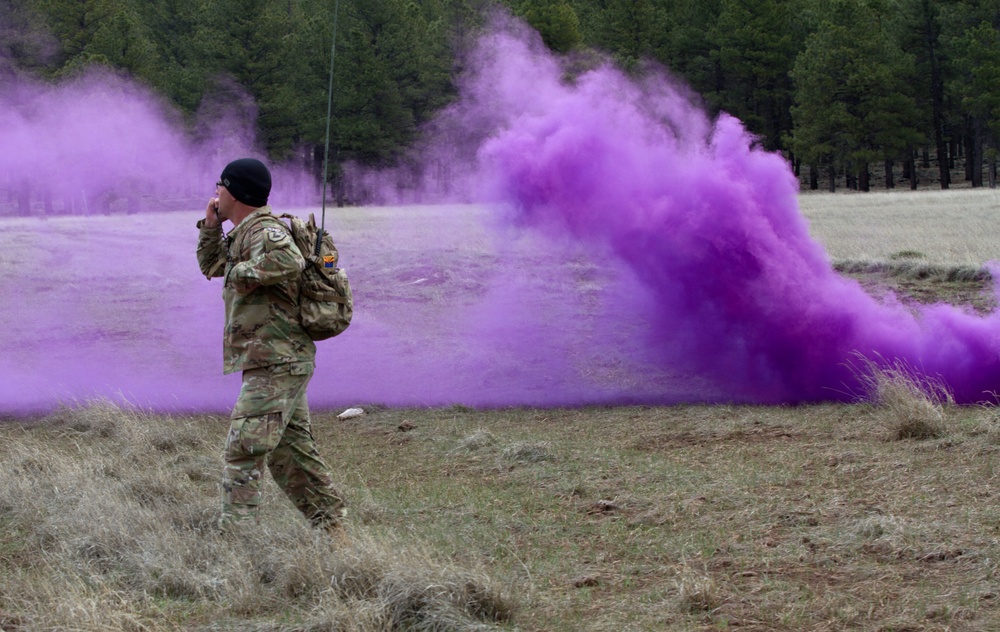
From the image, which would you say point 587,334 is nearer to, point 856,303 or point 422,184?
point 856,303

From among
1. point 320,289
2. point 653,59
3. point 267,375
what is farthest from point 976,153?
point 267,375

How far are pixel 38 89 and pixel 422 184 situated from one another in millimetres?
8567

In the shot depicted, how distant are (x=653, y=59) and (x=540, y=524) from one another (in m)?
36.6

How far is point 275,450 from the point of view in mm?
5258

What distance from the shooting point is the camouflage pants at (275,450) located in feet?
16.4

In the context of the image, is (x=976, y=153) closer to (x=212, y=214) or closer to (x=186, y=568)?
(x=212, y=214)

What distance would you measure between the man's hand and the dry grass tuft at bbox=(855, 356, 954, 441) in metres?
4.80

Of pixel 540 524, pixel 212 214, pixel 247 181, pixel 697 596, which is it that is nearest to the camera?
pixel 697 596

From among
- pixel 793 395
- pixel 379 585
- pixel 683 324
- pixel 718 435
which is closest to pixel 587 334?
pixel 683 324

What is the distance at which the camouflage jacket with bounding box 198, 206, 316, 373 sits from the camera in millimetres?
5035

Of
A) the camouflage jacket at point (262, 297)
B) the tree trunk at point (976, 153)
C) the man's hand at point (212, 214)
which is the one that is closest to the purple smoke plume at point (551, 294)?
the man's hand at point (212, 214)

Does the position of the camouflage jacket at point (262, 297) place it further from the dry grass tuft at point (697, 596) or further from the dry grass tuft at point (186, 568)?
the dry grass tuft at point (697, 596)

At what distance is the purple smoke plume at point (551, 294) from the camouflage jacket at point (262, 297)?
5.06 m

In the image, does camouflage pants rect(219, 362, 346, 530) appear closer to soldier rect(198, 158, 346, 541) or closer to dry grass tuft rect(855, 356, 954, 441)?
soldier rect(198, 158, 346, 541)
